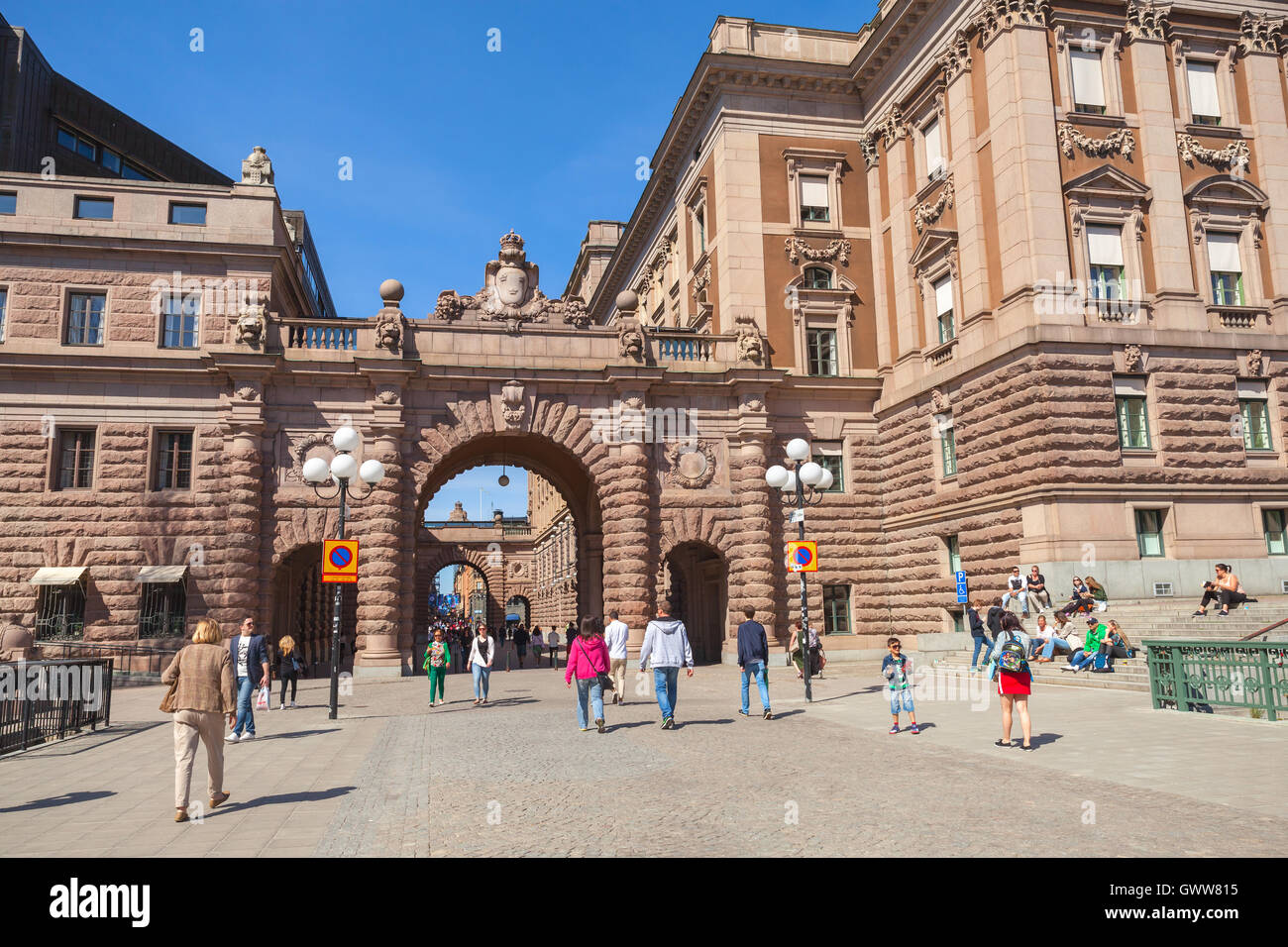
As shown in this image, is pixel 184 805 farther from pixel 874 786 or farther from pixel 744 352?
pixel 744 352

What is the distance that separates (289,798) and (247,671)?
20.7ft

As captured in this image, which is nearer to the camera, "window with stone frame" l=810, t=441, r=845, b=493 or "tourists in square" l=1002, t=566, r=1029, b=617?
"tourists in square" l=1002, t=566, r=1029, b=617

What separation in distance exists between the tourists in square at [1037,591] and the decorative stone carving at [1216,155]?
521 inches

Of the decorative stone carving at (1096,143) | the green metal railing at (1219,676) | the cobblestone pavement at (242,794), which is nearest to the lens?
the cobblestone pavement at (242,794)

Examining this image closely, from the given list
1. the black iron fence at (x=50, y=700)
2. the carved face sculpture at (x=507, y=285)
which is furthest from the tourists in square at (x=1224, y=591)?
the black iron fence at (x=50, y=700)

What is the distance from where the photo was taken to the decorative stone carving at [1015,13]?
81.4 ft

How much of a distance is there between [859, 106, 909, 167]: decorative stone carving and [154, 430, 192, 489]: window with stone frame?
2445 centimetres

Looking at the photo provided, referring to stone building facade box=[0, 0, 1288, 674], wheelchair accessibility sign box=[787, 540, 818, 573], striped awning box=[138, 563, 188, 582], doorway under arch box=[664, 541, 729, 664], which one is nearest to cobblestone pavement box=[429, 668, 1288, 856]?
wheelchair accessibility sign box=[787, 540, 818, 573]

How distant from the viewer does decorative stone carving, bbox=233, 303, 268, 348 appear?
26312 millimetres

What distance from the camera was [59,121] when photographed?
42.2m

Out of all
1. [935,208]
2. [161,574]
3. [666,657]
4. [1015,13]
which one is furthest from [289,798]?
[1015,13]

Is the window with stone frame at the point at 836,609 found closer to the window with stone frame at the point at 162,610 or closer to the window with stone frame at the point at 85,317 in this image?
the window with stone frame at the point at 162,610

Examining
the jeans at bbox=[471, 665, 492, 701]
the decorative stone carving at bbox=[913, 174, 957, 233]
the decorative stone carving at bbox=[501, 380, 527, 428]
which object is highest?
the decorative stone carving at bbox=[913, 174, 957, 233]

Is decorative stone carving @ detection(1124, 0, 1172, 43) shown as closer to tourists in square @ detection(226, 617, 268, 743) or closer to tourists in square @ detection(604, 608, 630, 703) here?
tourists in square @ detection(604, 608, 630, 703)
